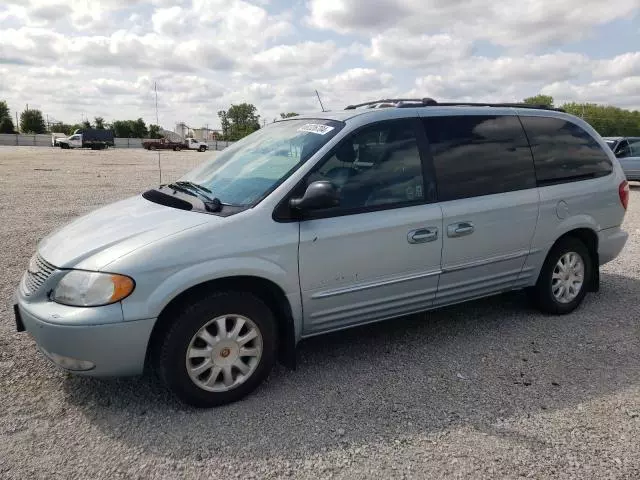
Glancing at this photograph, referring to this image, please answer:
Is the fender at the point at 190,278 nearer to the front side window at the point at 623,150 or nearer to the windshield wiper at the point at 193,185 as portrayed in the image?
the windshield wiper at the point at 193,185

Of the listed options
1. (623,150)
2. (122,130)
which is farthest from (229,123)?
(623,150)

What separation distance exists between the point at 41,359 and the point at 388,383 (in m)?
2.43

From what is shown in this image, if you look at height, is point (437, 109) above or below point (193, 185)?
above

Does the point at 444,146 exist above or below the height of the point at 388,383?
above

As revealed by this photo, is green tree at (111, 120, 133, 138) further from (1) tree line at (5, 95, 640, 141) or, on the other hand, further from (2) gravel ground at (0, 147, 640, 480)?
(2) gravel ground at (0, 147, 640, 480)

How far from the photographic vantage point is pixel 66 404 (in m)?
3.21

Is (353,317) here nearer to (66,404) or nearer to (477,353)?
(477,353)

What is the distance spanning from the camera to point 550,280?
4.67 meters

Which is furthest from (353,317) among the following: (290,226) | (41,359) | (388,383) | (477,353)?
(41,359)

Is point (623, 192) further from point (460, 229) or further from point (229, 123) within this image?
point (229, 123)

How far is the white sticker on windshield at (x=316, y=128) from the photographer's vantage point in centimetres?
371

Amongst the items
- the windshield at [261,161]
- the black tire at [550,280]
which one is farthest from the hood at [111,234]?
the black tire at [550,280]

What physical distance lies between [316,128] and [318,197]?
2.84 ft

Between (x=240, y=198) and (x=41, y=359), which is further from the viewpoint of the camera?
(x=41, y=359)
